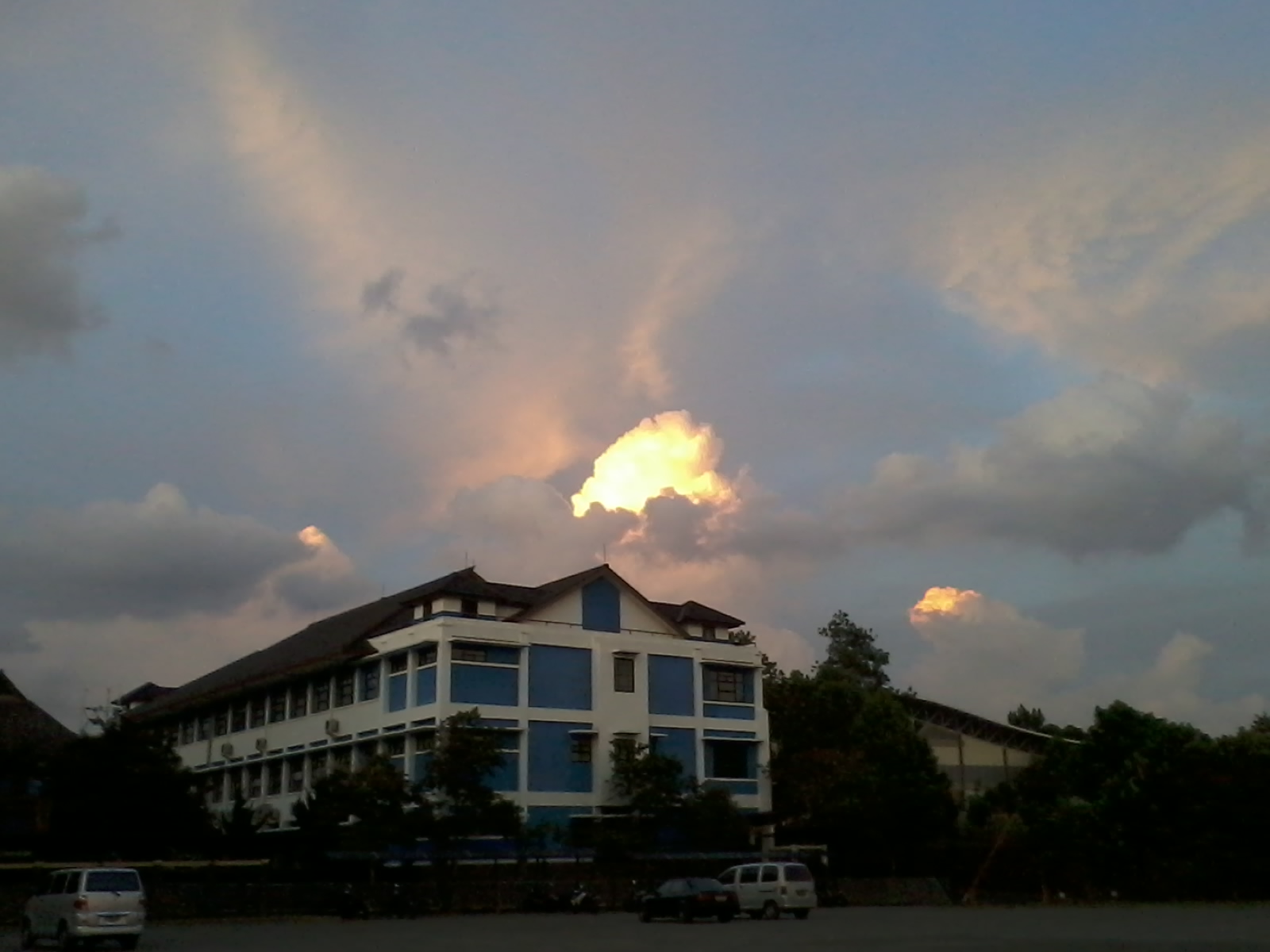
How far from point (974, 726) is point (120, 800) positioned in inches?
1733

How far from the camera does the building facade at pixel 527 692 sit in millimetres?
49875

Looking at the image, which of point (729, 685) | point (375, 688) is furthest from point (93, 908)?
point (729, 685)

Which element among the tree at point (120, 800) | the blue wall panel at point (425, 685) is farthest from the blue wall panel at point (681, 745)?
the tree at point (120, 800)

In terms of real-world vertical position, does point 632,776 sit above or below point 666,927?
above

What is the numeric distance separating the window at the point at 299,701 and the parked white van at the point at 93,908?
1182 inches

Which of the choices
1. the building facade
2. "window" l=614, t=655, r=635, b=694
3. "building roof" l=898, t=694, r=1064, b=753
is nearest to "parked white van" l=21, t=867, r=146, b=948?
the building facade

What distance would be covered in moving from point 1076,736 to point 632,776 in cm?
3417

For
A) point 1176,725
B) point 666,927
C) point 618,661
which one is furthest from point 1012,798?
point 666,927

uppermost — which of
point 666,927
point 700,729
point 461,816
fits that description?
point 700,729

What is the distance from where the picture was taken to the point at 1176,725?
A: 157 feet

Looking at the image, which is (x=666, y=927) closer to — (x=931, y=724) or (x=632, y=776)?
(x=632, y=776)

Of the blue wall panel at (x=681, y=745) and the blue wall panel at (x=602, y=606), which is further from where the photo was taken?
the blue wall panel at (x=602, y=606)

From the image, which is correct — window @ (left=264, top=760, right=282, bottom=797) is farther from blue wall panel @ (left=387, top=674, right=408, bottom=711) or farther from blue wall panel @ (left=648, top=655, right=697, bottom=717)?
blue wall panel @ (left=648, top=655, right=697, bottom=717)

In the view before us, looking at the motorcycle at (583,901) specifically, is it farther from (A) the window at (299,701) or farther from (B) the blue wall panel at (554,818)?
(A) the window at (299,701)
